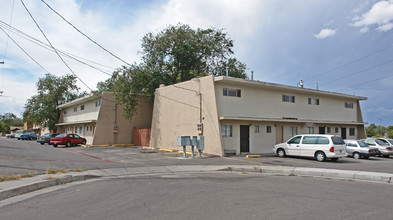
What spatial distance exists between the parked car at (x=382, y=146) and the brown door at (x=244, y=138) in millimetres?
9345

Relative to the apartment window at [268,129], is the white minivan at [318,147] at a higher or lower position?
lower

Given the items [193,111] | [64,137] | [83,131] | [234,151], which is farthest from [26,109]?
[234,151]

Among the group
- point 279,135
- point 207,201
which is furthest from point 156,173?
point 279,135

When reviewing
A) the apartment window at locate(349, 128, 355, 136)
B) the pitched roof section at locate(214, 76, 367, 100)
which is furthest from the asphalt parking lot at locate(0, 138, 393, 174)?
the apartment window at locate(349, 128, 355, 136)

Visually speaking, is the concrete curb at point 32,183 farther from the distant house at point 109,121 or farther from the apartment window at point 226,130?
the distant house at point 109,121

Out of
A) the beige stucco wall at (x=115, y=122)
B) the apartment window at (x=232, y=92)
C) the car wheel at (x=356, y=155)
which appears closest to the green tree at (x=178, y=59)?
the beige stucco wall at (x=115, y=122)

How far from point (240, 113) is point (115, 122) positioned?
15.5 m

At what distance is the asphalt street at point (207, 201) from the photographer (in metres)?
5.82

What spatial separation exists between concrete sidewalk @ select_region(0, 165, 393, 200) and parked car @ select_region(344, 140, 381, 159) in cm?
907

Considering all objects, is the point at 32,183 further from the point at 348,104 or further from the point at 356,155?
the point at 348,104

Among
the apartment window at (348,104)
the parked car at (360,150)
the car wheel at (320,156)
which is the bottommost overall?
the car wheel at (320,156)

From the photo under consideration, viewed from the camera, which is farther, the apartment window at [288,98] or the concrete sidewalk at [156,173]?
the apartment window at [288,98]

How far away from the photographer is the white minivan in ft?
54.6

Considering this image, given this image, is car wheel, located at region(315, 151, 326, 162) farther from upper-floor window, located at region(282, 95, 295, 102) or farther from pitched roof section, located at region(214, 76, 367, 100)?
upper-floor window, located at region(282, 95, 295, 102)
